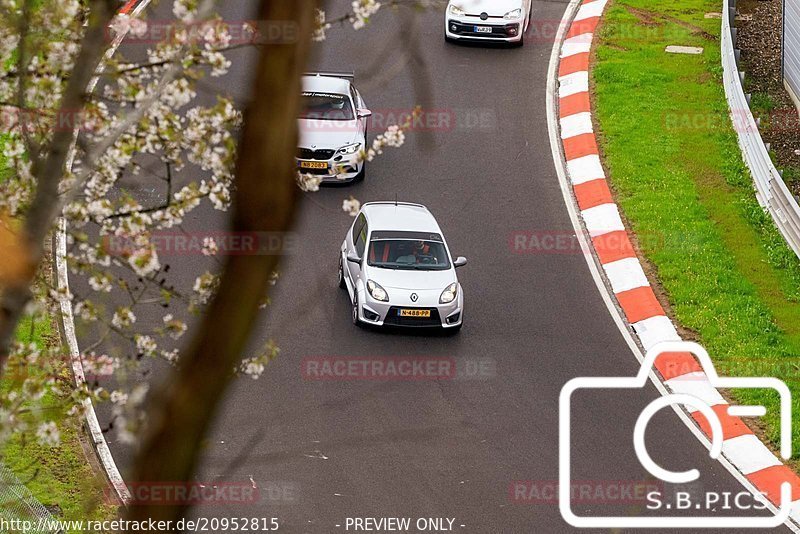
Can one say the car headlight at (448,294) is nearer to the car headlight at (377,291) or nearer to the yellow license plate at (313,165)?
the car headlight at (377,291)

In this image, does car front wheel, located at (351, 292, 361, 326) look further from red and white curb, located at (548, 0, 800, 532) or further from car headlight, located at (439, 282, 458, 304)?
red and white curb, located at (548, 0, 800, 532)

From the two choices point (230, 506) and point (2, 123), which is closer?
point (2, 123)

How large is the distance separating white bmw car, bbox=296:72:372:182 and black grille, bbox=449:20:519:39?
4.58m

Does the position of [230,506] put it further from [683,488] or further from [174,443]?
[174,443]

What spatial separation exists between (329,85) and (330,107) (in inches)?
22.7

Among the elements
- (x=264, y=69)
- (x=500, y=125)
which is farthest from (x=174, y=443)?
(x=500, y=125)

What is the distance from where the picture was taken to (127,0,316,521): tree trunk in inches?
148

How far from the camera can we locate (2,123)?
7094 millimetres

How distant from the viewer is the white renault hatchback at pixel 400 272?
17609 mm

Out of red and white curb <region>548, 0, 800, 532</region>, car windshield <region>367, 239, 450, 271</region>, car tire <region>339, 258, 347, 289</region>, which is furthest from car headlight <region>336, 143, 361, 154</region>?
car windshield <region>367, 239, 450, 271</region>

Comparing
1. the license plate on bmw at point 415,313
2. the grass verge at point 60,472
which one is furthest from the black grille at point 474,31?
the grass verge at point 60,472

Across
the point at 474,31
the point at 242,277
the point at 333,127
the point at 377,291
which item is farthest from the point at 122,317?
the point at 474,31

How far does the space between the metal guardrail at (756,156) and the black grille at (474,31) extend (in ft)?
14.7

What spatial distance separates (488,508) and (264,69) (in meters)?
11.0
